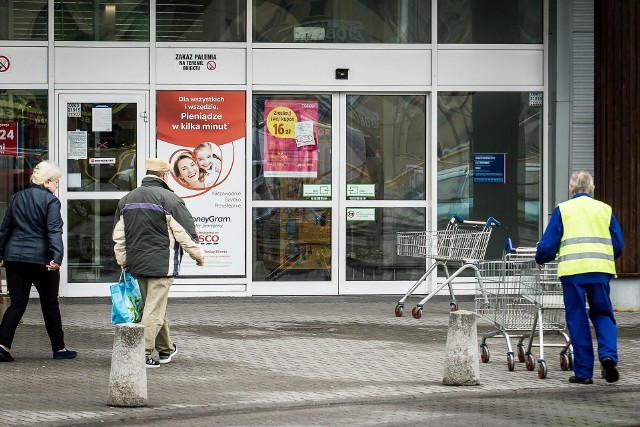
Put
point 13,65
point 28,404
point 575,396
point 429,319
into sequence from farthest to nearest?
point 13,65
point 429,319
point 575,396
point 28,404

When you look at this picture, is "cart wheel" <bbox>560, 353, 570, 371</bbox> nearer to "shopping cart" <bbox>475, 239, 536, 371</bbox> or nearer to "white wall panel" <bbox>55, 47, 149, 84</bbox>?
"shopping cart" <bbox>475, 239, 536, 371</bbox>

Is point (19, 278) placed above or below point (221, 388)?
above

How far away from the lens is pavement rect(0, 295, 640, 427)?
8734mm

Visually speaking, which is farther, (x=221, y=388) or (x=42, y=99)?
(x=42, y=99)

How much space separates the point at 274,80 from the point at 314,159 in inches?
46.3

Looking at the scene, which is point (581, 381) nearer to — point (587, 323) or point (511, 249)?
point (587, 323)

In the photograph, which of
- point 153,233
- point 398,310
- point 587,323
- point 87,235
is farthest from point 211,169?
point 587,323

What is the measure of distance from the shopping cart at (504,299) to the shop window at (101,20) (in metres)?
6.92

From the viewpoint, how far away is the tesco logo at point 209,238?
53.3ft

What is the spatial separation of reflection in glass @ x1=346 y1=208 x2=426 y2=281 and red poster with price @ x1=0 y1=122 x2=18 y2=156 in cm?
450

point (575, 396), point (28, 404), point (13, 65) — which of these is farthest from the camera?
point (13, 65)

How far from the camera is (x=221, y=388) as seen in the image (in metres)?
9.84

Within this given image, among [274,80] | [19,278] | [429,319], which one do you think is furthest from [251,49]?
[19,278]

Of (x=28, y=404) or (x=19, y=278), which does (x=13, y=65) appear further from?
(x=28, y=404)
